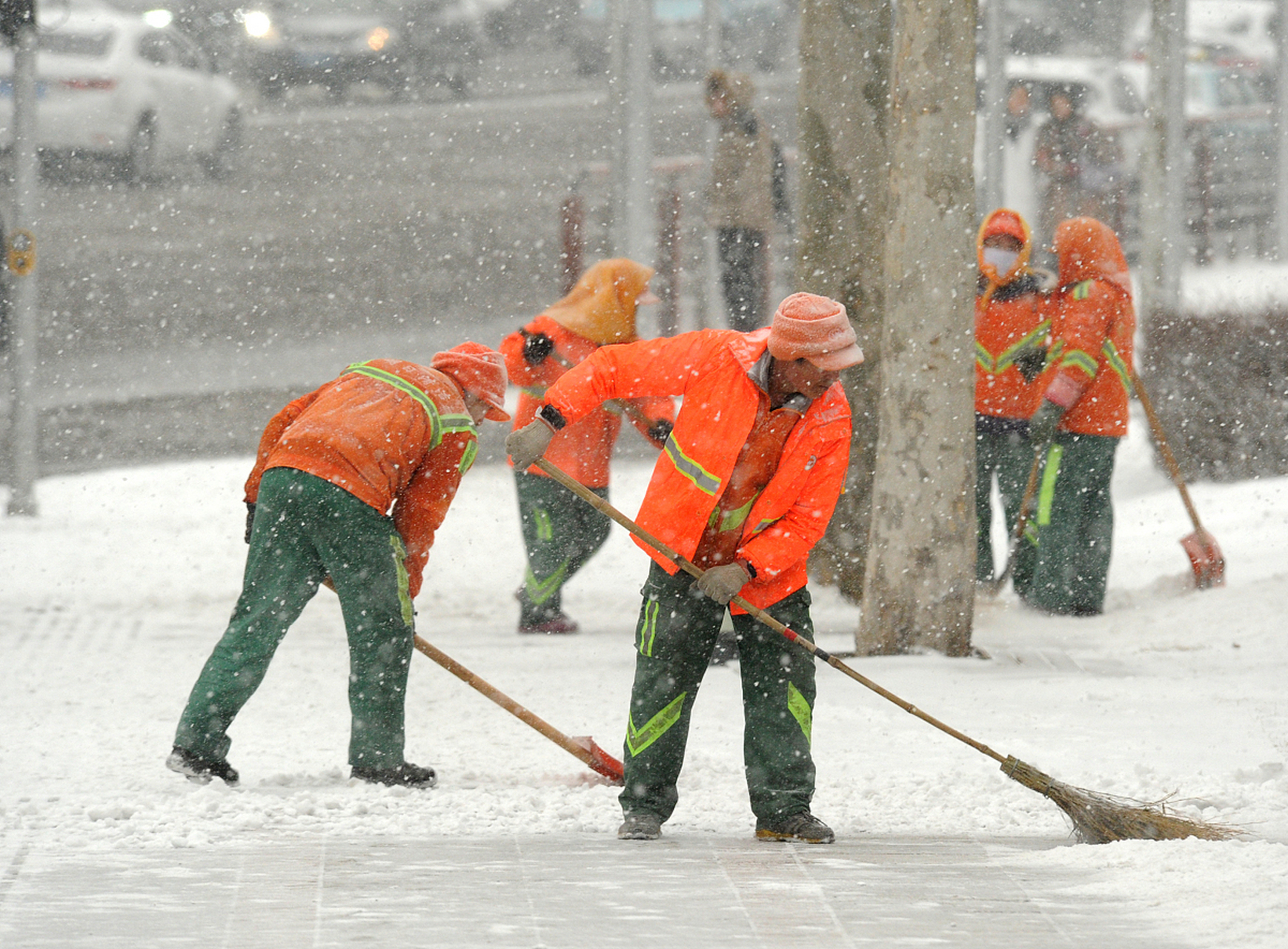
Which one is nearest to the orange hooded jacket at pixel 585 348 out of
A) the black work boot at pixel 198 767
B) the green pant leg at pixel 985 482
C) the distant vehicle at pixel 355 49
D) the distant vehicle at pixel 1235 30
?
the green pant leg at pixel 985 482

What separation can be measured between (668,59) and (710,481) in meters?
23.9

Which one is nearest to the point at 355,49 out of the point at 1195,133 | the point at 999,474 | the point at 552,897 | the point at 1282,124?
the point at 1195,133

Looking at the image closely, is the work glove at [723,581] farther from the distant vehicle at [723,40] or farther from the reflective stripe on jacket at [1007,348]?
the distant vehicle at [723,40]

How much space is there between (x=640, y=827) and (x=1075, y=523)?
3.77m

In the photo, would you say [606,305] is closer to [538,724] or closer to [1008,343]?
[1008,343]

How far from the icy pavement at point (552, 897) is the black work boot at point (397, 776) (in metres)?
0.55

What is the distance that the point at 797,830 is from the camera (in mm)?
4586

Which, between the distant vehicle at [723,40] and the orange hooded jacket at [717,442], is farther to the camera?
the distant vehicle at [723,40]

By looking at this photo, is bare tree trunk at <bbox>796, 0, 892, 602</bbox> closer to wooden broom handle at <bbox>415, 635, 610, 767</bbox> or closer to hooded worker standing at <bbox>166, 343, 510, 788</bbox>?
wooden broom handle at <bbox>415, 635, 610, 767</bbox>

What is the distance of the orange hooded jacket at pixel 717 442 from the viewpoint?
14.6ft

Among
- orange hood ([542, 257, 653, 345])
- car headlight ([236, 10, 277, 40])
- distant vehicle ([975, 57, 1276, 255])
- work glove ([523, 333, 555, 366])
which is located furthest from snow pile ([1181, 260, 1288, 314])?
car headlight ([236, 10, 277, 40])

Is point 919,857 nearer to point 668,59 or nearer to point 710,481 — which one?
point 710,481

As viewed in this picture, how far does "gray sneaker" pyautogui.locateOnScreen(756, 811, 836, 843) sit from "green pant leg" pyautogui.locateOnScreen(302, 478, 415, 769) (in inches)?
44.0

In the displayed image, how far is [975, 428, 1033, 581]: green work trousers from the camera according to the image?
26.6 ft
